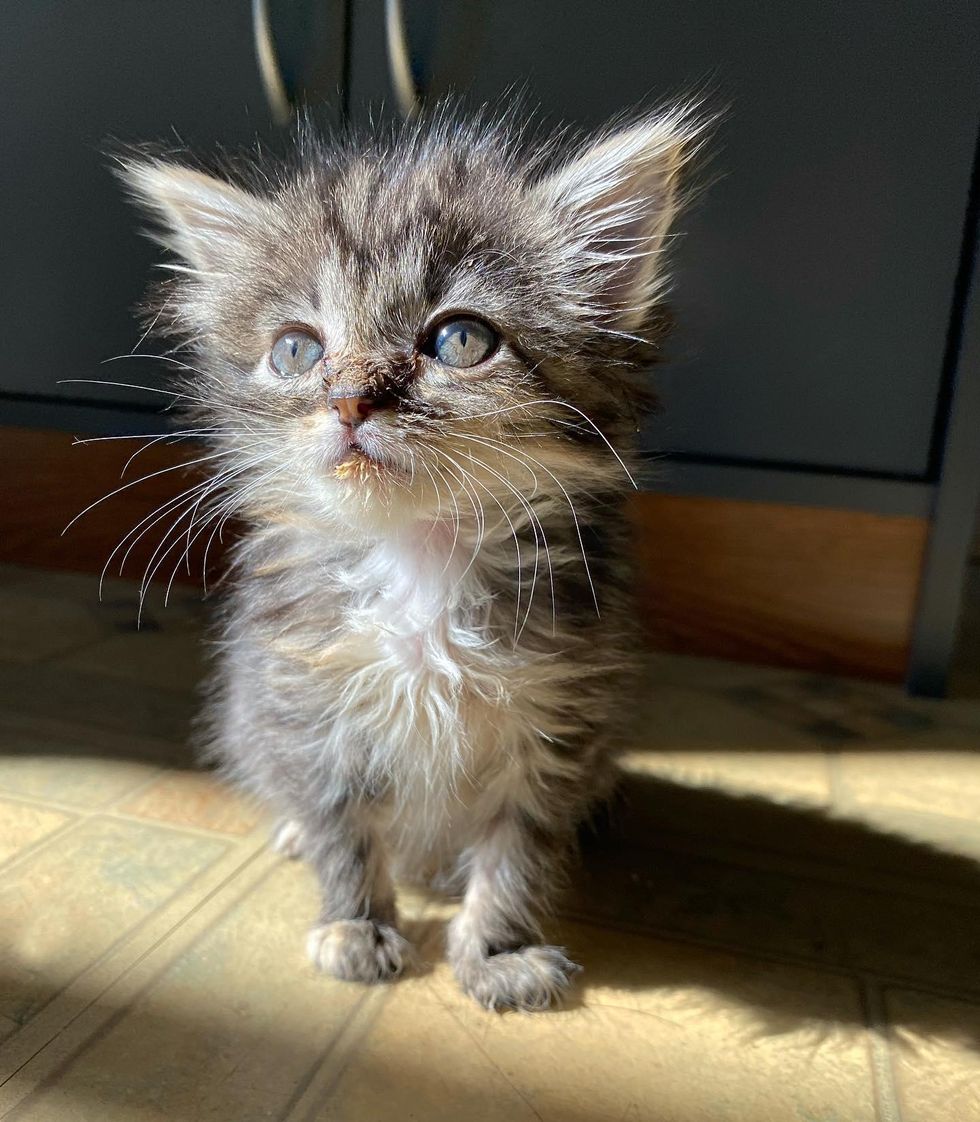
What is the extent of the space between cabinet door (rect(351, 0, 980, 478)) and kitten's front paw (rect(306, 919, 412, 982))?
98 centimetres

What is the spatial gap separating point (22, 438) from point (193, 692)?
2.66 feet

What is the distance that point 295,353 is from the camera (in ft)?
2.79

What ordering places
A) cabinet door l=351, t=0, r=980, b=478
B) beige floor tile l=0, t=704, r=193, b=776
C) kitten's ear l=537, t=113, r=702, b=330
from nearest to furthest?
kitten's ear l=537, t=113, r=702, b=330, beige floor tile l=0, t=704, r=193, b=776, cabinet door l=351, t=0, r=980, b=478

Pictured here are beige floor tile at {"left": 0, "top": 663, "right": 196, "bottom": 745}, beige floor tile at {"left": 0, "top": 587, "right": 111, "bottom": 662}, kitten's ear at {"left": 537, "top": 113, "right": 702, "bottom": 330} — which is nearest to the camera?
kitten's ear at {"left": 537, "top": 113, "right": 702, "bottom": 330}

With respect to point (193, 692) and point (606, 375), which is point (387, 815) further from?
point (193, 692)

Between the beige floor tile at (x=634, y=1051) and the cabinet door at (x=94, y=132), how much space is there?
1.38 metres

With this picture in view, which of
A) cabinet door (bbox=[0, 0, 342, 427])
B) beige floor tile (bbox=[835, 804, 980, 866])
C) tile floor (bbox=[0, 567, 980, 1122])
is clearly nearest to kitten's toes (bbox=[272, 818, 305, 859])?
tile floor (bbox=[0, 567, 980, 1122])

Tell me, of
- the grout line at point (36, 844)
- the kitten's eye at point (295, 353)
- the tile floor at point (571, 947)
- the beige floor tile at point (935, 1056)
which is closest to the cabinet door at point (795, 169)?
the tile floor at point (571, 947)

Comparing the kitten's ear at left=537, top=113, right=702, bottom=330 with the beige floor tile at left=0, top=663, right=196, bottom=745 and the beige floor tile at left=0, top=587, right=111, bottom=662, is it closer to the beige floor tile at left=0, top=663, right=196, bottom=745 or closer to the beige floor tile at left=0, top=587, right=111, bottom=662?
the beige floor tile at left=0, top=663, right=196, bottom=745

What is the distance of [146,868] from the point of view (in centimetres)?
103

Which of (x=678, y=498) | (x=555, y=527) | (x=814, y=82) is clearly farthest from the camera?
(x=678, y=498)

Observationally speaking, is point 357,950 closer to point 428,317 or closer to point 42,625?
point 428,317

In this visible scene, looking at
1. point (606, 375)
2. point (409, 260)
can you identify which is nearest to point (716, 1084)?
point (606, 375)

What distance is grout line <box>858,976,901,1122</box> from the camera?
78 cm
